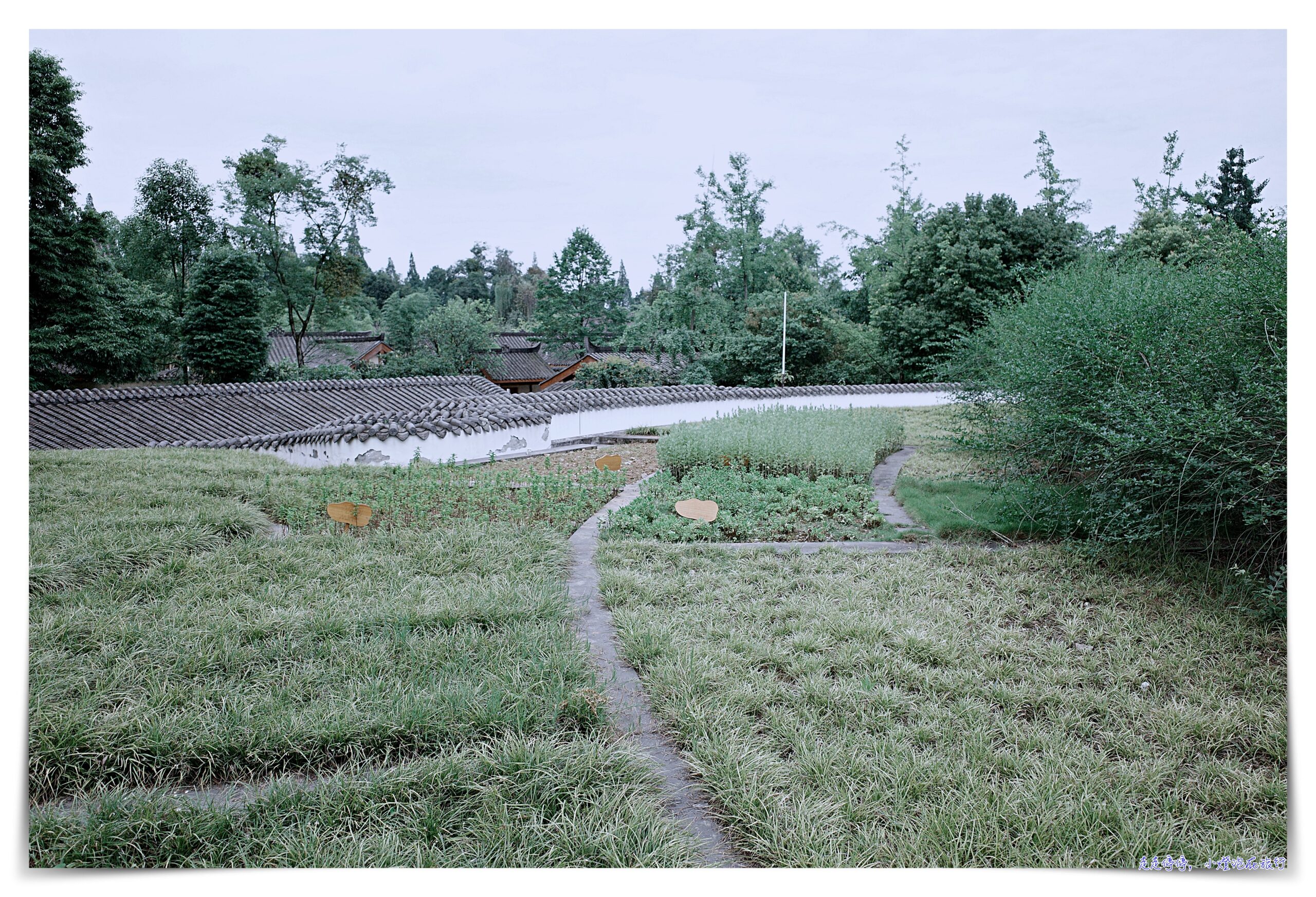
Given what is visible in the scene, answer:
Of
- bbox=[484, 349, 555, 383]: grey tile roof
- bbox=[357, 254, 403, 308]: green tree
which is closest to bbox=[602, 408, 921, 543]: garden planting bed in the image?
bbox=[484, 349, 555, 383]: grey tile roof

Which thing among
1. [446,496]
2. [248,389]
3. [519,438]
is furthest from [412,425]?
[248,389]

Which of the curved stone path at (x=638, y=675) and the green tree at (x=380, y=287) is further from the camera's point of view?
the green tree at (x=380, y=287)

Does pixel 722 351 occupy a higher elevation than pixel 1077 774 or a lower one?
higher

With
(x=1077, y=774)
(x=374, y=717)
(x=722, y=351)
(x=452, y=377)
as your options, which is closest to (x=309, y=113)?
(x=374, y=717)

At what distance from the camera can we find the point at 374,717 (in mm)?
1880

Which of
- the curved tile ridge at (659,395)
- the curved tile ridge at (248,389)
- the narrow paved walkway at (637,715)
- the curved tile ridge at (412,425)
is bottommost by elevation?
the narrow paved walkway at (637,715)

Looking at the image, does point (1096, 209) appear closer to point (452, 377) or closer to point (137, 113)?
point (452, 377)

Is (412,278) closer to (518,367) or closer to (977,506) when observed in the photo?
(518,367)

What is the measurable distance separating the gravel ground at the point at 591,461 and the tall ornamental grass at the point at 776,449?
407 millimetres

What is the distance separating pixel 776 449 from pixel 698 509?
2.06 metres

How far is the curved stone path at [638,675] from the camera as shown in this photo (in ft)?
5.28

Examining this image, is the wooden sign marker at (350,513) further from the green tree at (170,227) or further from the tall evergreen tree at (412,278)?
the tall evergreen tree at (412,278)

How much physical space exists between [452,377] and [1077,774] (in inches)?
555

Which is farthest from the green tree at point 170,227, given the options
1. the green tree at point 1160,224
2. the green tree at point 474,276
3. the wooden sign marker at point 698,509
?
the green tree at point 1160,224
